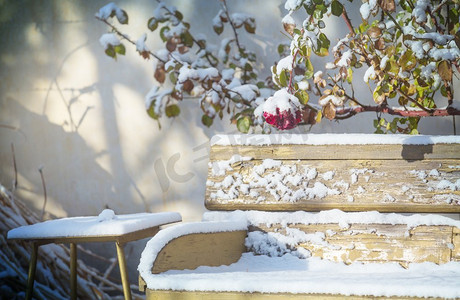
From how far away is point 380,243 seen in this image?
1.46 meters

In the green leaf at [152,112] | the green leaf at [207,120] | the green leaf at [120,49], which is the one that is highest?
the green leaf at [120,49]

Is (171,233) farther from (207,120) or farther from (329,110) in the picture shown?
(207,120)

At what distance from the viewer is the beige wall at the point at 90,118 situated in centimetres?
254

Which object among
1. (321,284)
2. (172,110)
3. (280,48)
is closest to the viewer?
(321,284)

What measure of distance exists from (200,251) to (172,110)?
1.21 m

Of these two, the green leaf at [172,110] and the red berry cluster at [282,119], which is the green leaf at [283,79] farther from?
the green leaf at [172,110]

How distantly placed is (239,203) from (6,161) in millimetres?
1754

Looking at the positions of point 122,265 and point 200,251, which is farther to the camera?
point 122,265

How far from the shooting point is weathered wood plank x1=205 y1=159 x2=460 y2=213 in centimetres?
145

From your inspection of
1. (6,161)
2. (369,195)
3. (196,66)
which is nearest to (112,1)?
(196,66)

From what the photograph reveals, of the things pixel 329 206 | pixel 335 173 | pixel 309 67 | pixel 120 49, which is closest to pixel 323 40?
pixel 309 67

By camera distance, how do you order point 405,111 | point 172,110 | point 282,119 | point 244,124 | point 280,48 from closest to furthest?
1. point 282,119
2. point 405,111
3. point 244,124
4. point 280,48
5. point 172,110

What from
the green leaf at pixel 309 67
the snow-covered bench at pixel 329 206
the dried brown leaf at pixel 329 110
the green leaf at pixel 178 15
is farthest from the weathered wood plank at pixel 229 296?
the green leaf at pixel 178 15

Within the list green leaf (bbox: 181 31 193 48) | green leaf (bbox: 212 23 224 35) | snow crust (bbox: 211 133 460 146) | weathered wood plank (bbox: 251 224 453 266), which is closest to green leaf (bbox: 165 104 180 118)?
green leaf (bbox: 181 31 193 48)
